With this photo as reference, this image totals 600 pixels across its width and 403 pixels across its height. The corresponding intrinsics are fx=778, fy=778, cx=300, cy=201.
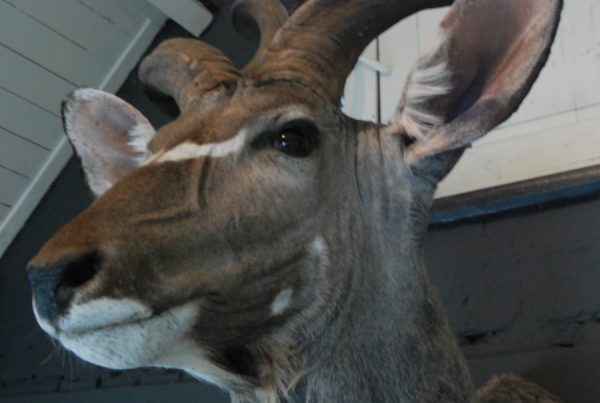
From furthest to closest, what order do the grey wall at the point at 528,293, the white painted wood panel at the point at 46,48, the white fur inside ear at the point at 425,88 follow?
1. the white painted wood panel at the point at 46,48
2. the grey wall at the point at 528,293
3. the white fur inside ear at the point at 425,88

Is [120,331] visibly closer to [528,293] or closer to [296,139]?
[296,139]

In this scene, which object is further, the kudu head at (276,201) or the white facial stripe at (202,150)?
the white facial stripe at (202,150)

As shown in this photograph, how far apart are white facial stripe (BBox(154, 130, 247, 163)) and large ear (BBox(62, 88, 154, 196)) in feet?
1.80

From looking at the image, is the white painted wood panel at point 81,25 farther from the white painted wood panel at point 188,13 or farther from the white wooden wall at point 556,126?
the white wooden wall at point 556,126

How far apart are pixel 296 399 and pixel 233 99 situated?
0.57 m

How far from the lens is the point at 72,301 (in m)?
1.08

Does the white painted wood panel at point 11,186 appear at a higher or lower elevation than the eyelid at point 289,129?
lower

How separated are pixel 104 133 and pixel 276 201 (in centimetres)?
75

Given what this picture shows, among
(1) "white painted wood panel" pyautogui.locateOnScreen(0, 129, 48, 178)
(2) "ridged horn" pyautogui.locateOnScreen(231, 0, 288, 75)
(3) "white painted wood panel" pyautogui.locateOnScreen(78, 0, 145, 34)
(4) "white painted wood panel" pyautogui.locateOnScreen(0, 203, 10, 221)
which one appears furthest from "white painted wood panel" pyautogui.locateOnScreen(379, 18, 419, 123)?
(4) "white painted wood panel" pyautogui.locateOnScreen(0, 203, 10, 221)

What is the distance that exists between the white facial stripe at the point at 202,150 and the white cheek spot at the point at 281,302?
263 millimetres

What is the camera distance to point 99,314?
42.6 inches

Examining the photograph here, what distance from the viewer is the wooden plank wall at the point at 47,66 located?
3.40 meters

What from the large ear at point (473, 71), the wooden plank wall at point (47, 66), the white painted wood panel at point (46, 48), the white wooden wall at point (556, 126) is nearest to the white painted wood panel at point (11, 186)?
the wooden plank wall at point (47, 66)

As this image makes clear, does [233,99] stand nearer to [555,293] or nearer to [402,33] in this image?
[555,293]
